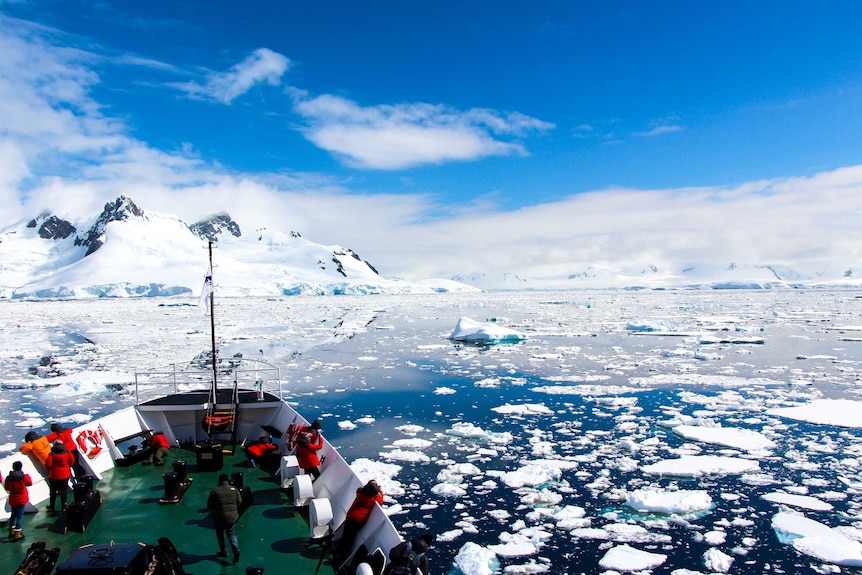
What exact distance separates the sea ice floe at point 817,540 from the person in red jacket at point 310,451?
6966 millimetres

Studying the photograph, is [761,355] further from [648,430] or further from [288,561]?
[288,561]

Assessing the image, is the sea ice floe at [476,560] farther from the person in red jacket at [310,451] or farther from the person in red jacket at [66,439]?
the person in red jacket at [66,439]

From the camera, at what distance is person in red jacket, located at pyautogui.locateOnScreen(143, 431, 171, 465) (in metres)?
10.2

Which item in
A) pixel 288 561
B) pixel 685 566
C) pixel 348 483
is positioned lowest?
pixel 685 566

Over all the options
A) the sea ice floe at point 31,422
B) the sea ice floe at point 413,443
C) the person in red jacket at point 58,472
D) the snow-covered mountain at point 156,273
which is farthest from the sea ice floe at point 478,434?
the snow-covered mountain at point 156,273

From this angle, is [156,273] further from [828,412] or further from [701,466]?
[701,466]

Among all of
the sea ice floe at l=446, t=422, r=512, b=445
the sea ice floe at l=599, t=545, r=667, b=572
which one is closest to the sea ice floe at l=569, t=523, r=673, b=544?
the sea ice floe at l=599, t=545, r=667, b=572

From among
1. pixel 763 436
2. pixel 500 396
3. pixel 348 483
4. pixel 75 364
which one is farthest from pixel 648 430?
pixel 75 364

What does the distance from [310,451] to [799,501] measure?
8.18 metres

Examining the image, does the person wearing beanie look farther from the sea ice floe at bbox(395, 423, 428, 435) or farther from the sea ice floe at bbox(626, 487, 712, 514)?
the sea ice floe at bbox(395, 423, 428, 435)

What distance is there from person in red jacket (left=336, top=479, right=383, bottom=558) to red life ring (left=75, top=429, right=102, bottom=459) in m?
5.27

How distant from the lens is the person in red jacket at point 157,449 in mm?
10219

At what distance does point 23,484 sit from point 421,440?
8.10 meters

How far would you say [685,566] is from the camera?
7.63m
